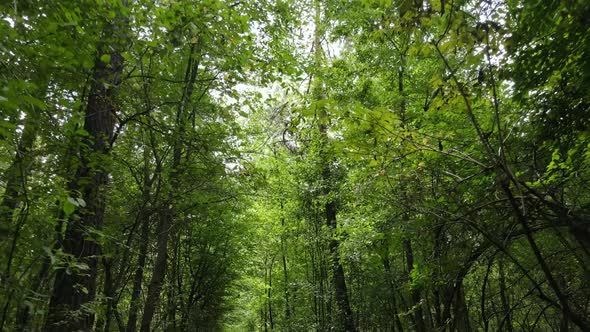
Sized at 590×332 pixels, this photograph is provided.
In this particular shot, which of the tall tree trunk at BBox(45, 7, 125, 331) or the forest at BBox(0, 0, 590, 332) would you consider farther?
the tall tree trunk at BBox(45, 7, 125, 331)

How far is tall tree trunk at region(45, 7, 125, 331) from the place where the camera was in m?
3.45

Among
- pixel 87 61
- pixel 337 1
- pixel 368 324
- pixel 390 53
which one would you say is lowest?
pixel 368 324

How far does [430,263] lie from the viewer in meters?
4.04

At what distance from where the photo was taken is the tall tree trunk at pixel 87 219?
11.3ft

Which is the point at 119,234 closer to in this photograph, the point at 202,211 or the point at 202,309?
the point at 202,211

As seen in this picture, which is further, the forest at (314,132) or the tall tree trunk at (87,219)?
the tall tree trunk at (87,219)

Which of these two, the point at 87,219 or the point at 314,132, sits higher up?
the point at 314,132

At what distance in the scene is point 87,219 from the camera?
3.99m

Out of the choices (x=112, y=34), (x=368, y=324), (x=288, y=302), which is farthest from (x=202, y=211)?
(x=288, y=302)

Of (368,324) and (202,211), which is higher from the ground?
(202,211)

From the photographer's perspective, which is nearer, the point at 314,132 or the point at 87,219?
the point at 87,219

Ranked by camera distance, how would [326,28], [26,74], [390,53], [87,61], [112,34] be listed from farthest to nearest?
1. [326,28]
2. [390,53]
3. [112,34]
4. [87,61]
5. [26,74]

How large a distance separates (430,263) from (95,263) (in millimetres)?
A: 3941

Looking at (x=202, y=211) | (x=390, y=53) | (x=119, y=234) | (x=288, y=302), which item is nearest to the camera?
(x=119, y=234)
